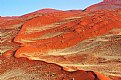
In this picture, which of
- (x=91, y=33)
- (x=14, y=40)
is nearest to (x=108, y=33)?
(x=91, y=33)

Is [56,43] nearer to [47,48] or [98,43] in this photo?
[47,48]

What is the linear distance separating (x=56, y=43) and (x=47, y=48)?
5.34ft

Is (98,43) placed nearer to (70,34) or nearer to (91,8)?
(70,34)

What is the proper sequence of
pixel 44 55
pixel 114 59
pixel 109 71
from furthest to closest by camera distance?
pixel 44 55 → pixel 114 59 → pixel 109 71

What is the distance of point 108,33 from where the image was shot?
32.0 m

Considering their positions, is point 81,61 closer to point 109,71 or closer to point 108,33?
point 109,71

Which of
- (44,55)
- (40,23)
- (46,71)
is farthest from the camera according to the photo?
(40,23)

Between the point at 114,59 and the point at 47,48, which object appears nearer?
the point at 114,59

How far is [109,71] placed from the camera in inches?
717

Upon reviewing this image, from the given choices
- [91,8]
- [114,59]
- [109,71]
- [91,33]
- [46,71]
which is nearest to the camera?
[46,71]

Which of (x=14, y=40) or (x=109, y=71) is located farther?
(x=14, y=40)

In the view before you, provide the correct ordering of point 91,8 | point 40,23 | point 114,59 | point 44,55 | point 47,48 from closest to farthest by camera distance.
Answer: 1. point 114,59
2. point 44,55
3. point 47,48
4. point 40,23
5. point 91,8

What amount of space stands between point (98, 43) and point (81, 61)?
17.6 ft

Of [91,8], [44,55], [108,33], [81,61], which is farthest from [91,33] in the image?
[91,8]
